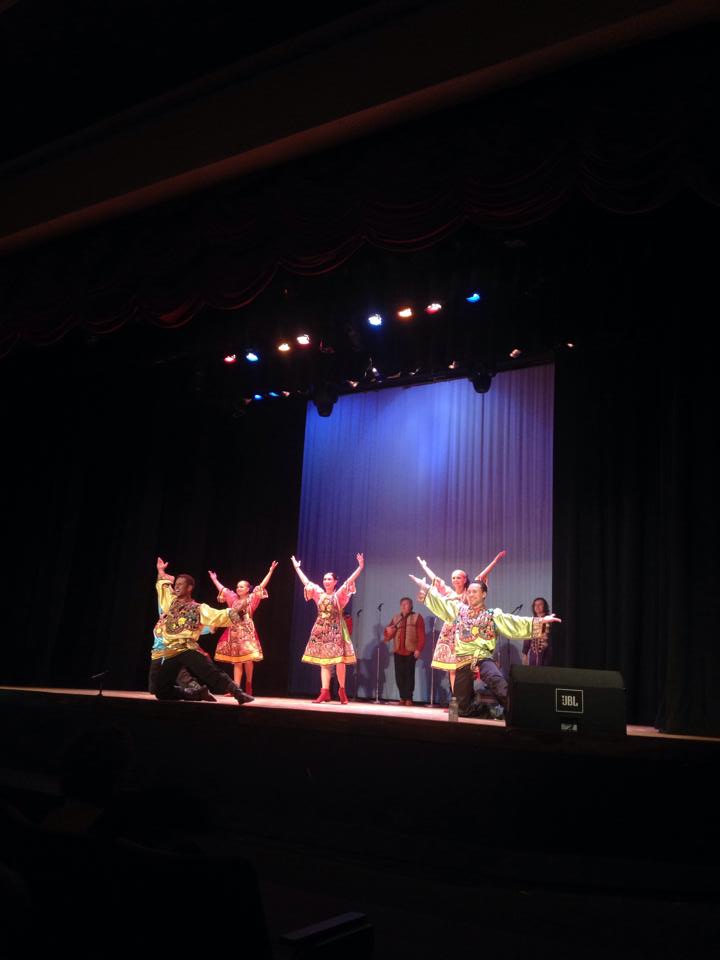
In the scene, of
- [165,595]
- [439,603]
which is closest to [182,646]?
[165,595]

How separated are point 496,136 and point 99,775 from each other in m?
3.74

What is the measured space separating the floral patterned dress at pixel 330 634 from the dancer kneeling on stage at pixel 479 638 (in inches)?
51.1

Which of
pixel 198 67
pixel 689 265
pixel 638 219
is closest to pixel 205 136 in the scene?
pixel 198 67

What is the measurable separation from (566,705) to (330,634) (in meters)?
3.87

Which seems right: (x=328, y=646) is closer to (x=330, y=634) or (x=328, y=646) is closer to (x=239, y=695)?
(x=330, y=634)

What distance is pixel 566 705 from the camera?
436 centimetres

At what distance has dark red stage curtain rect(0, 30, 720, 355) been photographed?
150 inches

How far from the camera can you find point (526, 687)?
4422 mm

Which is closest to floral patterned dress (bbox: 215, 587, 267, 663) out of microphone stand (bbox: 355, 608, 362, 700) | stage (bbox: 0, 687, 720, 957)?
microphone stand (bbox: 355, 608, 362, 700)

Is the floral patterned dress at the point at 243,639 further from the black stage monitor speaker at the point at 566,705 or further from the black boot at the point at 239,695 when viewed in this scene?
the black stage monitor speaker at the point at 566,705

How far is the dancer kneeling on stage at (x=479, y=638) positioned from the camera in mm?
6832

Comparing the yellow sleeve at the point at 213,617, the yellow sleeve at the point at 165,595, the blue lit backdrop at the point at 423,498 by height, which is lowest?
the yellow sleeve at the point at 213,617

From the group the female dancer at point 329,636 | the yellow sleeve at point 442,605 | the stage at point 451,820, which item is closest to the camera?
the stage at point 451,820

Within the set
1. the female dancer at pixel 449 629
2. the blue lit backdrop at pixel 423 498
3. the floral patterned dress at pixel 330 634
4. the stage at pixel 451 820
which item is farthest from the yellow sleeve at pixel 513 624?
the stage at pixel 451 820
